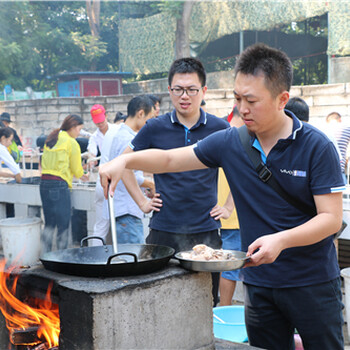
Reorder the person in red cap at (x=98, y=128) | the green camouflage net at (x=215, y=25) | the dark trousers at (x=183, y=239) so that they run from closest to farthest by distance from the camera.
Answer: the dark trousers at (x=183, y=239) < the person in red cap at (x=98, y=128) < the green camouflage net at (x=215, y=25)

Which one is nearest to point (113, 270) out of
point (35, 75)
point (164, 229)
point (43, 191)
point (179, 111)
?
point (164, 229)

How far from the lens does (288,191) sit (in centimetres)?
220

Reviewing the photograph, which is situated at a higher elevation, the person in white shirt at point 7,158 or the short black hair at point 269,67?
the short black hair at point 269,67

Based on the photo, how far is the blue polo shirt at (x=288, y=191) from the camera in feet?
6.97

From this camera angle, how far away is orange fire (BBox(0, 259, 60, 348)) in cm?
255

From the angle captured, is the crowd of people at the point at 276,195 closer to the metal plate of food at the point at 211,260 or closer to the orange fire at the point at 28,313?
the metal plate of food at the point at 211,260

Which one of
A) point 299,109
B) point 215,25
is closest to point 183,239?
point 299,109

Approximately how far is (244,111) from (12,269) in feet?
4.97

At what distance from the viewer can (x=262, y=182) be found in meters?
2.27

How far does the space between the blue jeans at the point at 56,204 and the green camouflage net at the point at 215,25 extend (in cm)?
1143

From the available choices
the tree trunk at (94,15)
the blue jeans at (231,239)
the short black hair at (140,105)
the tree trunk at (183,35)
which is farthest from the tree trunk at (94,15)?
the blue jeans at (231,239)

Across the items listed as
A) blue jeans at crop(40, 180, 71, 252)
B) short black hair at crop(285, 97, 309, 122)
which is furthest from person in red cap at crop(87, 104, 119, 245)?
short black hair at crop(285, 97, 309, 122)

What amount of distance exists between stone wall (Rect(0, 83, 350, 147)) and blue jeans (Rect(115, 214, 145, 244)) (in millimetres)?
8591

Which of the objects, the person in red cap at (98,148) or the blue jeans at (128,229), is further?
the person in red cap at (98,148)
